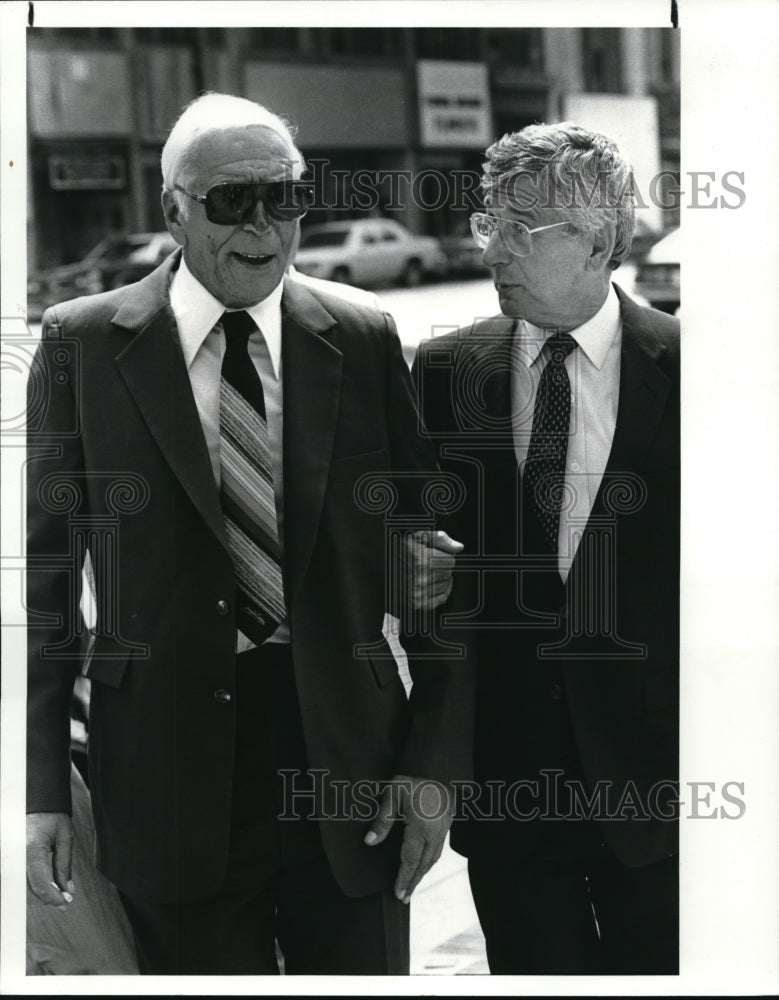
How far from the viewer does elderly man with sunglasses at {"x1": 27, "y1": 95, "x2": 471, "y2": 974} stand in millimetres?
4023

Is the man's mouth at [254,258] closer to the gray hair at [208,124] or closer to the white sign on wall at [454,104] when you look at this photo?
the gray hair at [208,124]

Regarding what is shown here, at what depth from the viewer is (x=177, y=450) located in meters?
4.03

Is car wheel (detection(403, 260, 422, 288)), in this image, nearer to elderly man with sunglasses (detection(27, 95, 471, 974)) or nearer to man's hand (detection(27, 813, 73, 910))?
elderly man with sunglasses (detection(27, 95, 471, 974))

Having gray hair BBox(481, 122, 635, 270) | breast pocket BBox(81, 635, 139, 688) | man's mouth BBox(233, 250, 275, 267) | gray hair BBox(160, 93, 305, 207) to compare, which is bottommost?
breast pocket BBox(81, 635, 139, 688)

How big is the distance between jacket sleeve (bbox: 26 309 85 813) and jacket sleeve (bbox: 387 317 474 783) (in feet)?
2.94

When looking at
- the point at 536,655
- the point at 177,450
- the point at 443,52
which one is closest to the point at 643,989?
the point at 536,655

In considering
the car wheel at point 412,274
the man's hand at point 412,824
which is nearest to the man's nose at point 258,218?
the car wheel at point 412,274

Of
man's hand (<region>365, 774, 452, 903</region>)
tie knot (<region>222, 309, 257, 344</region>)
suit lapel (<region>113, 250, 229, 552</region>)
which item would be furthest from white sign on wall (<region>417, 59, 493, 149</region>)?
man's hand (<region>365, 774, 452, 903</region>)

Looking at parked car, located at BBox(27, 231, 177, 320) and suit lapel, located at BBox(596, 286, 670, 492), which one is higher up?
parked car, located at BBox(27, 231, 177, 320)

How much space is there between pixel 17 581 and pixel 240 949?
1.23 m

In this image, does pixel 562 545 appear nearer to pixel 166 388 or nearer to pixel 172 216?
pixel 166 388

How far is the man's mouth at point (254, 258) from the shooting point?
402 cm

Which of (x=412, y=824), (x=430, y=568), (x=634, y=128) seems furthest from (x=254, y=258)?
(x=412, y=824)

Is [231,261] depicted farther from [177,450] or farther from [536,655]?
[536,655]
